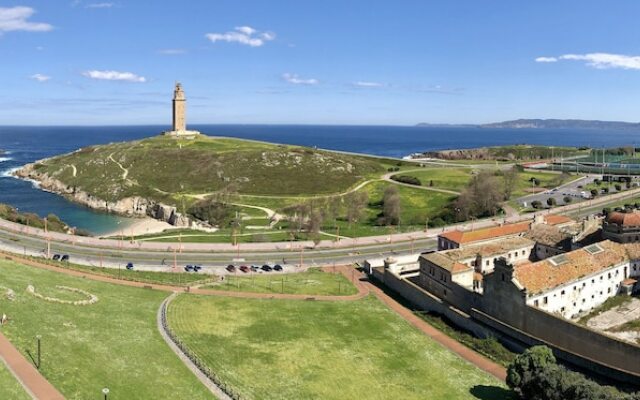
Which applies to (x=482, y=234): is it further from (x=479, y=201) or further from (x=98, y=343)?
(x=98, y=343)

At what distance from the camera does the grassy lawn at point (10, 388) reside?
32.2 m

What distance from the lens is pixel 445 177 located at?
14888cm

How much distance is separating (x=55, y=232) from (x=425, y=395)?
78241mm

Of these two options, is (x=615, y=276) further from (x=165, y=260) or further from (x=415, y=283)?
(x=165, y=260)

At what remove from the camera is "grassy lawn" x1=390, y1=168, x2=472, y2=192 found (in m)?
138

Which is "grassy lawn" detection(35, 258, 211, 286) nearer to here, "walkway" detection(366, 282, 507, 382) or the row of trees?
"walkway" detection(366, 282, 507, 382)

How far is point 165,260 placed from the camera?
78.5 m

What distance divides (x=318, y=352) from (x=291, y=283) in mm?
19870

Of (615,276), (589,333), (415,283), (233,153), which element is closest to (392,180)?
(233,153)

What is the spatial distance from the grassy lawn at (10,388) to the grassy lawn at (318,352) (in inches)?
568

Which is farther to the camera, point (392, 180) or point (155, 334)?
point (392, 180)

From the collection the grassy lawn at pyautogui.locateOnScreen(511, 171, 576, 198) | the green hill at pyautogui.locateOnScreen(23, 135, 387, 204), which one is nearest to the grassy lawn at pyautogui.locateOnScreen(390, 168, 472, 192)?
the grassy lawn at pyautogui.locateOnScreen(511, 171, 576, 198)

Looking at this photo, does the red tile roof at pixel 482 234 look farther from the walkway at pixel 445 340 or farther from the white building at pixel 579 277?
the white building at pixel 579 277

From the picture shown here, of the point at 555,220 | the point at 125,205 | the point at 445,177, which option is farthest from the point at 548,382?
the point at 125,205
